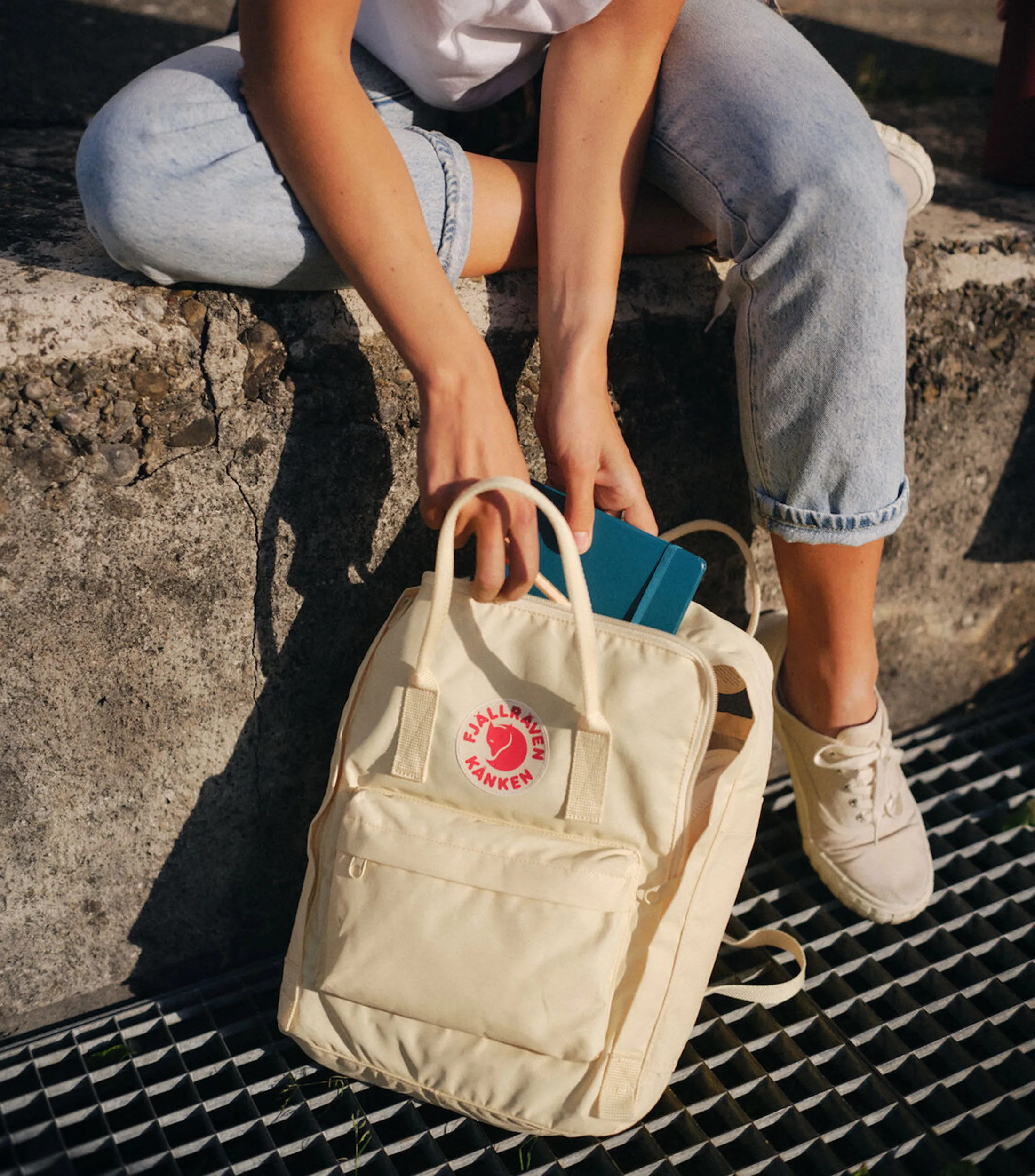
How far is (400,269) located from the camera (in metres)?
1.28

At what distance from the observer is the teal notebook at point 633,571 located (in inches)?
54.0

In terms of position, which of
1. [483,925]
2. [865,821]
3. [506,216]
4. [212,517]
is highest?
[506,216]

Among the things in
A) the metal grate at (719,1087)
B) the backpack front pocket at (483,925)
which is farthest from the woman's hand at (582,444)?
the metal grate at (719,1087)

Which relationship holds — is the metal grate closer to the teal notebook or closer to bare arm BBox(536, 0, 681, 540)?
the teal notebook

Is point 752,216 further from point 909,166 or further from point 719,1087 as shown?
point 719,1087

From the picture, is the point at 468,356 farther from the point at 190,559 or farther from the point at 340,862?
the point at 340,862

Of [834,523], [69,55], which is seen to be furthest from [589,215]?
[69,55]

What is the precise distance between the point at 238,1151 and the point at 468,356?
1205 millimetres

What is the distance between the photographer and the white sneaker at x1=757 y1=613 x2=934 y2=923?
69.0 inches

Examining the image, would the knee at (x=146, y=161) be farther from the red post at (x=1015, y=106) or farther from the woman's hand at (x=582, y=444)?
the red post at (x=1015, y=106)

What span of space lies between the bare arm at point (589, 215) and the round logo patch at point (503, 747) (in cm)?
29

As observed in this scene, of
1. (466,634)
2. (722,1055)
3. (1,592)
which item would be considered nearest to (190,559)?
(1,592)

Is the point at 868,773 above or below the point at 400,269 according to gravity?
below

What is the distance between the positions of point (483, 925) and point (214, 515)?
0.69 meters
